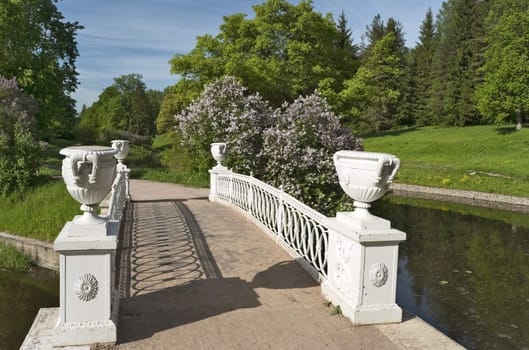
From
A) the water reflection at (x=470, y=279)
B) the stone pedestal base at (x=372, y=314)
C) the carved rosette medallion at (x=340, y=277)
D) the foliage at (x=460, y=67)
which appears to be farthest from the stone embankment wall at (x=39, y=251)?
the foliage at (x=460, y=67)

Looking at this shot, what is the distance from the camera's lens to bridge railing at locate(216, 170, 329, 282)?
562 centimetres

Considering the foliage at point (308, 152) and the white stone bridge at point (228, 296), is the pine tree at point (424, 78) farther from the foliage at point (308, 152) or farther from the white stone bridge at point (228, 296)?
the white stone bridge at point (228, 296)

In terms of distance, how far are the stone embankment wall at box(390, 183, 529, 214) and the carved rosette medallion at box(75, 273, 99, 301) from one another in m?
19.6

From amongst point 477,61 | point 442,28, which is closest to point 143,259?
point 477,61

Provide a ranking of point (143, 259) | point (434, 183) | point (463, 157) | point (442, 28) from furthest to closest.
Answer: point (442, 28)
point (463, 157)
point (434, 183)
point (143, 259)

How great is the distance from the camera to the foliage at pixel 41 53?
22328mm

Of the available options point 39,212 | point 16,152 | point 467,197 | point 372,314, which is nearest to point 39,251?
point 39,212

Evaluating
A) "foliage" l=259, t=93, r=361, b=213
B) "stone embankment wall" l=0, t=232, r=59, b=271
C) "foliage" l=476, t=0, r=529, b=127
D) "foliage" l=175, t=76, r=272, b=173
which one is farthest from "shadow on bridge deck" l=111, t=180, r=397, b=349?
"foliage" l=476, t=0, r=529, b=127

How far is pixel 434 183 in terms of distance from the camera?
24625mm

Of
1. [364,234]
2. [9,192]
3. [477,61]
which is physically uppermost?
[477,61]

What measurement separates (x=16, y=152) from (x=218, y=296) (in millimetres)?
12516

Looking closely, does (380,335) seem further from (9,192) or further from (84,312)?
(9,192)

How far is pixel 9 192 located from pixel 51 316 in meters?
11.6

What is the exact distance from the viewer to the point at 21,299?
26.0ft
